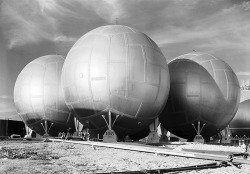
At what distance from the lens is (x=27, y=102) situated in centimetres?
2534

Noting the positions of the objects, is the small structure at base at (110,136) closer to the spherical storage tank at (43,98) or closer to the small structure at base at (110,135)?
the small structure at base at (110,135)

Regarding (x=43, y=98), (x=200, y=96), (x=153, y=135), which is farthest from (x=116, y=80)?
(x=43, y=98)

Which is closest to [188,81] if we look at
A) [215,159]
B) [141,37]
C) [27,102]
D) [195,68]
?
[195,68]

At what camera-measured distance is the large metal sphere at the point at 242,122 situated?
3909 centimetres

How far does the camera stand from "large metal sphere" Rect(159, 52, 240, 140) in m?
23.9

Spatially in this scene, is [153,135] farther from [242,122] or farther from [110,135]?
[242,122]

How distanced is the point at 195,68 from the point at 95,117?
9.36 m

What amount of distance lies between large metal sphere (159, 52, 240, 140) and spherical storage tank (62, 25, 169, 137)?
12.9ft

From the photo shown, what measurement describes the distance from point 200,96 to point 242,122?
18.1 meters

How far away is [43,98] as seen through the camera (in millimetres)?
24828

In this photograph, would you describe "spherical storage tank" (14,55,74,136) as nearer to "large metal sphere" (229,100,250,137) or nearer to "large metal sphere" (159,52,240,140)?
"large metal sphere" (159,52,240,140)

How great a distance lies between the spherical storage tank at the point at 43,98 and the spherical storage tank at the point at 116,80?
465cm

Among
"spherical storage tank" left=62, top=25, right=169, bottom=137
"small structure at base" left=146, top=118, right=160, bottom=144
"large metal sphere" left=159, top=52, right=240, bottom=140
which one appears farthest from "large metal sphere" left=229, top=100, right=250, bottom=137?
"spherical storage tank" left=62, top=25, right=169, bottom=137

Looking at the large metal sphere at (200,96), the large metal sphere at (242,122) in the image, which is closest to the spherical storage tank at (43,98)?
the large metal sphere at (200,96)
